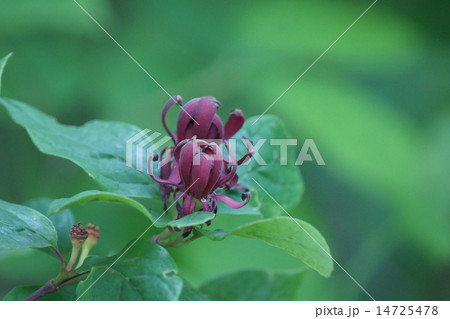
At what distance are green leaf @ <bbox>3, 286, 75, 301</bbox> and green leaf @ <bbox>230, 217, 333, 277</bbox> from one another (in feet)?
1.18

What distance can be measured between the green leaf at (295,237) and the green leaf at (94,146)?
0.90ft

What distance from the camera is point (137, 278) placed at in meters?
0.94

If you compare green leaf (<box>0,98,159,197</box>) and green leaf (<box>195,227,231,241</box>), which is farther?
green leaf (<box>0,98,159,197</box>)

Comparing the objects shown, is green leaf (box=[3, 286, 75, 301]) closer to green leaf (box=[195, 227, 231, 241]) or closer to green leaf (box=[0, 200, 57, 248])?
green leaf (box=[0, 200, 57, 248])

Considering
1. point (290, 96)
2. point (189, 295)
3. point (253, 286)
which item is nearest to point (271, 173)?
point (253, 286)

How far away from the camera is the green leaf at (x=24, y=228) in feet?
3.09

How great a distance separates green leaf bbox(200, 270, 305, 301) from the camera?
57.1 inches

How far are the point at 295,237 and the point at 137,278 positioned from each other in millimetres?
275

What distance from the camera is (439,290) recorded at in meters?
2.63

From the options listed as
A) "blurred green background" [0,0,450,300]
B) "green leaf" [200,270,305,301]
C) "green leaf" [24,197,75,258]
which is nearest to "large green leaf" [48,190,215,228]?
"green leaf" [24,197,75,258]

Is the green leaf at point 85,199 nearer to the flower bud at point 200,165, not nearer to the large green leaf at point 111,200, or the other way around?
the large green leaf at point 111,200

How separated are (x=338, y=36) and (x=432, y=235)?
1.01 meters

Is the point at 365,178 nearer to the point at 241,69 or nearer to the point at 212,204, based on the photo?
the point at 241,69

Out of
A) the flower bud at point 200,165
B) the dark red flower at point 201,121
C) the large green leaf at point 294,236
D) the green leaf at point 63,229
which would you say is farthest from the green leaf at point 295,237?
the green leaf at point 63,229
